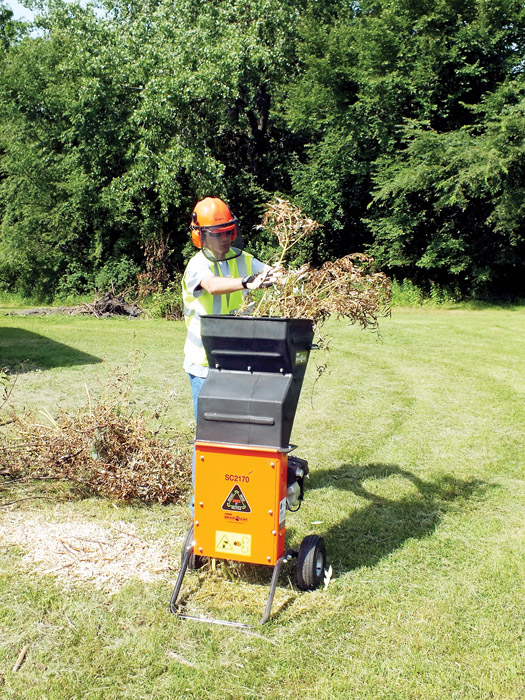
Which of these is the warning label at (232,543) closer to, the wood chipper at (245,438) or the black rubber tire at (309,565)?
the wood chipper at (245,438)

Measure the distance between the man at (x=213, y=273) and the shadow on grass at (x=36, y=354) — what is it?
6057mm

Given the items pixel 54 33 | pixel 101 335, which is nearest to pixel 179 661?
pixel 101 335

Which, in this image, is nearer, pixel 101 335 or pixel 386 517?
pixel 386 517

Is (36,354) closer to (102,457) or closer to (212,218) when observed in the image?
(102,457)

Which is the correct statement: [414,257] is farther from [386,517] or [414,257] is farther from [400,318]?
[386,517]

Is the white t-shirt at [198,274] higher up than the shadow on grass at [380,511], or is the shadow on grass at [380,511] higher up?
the white t-shirt at [198,274]

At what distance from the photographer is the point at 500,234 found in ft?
77.0

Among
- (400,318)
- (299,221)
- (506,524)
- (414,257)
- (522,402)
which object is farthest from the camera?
(414,257)

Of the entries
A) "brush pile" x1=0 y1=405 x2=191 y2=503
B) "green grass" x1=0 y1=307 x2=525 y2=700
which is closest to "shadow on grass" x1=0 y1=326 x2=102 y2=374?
"green grass" x1=0 y1=307 x2=525 y2=700

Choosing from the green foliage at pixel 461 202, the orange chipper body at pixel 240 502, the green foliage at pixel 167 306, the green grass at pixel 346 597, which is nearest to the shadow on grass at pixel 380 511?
the green grass at pixel 346 597

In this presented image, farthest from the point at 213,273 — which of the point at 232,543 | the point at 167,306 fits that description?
the point at 167,306

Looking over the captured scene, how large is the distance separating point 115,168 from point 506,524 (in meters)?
24.1

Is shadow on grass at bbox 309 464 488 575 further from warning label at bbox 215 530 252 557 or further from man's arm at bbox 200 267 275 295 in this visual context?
man's arm at bbox 200 267 275 295

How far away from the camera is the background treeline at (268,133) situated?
2253 cm
